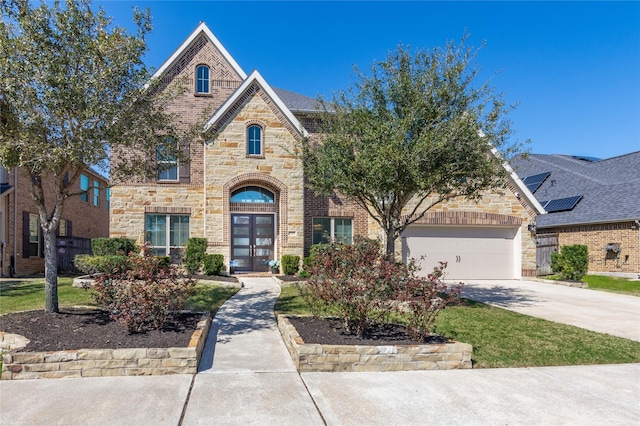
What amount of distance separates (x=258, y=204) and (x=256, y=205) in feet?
0.27

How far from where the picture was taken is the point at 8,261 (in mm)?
15844

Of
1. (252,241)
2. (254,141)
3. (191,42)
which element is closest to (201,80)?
(191,42)

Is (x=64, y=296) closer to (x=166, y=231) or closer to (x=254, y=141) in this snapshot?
(x=166, y=231)

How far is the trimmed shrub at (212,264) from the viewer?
14258mm

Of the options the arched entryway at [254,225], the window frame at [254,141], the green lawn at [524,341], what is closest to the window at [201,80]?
the window frame at [254,141]

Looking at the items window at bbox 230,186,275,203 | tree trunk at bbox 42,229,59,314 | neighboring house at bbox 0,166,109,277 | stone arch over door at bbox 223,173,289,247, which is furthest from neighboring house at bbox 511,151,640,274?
neighboring house at bbox 0,166,109,277

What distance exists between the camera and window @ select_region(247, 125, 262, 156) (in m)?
15.6

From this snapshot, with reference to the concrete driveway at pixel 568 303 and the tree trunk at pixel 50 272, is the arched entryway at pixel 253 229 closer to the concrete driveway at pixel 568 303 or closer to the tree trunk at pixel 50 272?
the concrete driveway at pixel 568 303

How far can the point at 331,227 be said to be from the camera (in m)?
17.0

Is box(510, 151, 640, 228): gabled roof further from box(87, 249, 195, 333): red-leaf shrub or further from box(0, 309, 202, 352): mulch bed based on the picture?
box(0, 309, 202, 352): mulch bed

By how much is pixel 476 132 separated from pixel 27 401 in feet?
29.8

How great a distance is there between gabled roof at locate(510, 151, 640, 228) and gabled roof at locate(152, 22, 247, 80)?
40.8ft

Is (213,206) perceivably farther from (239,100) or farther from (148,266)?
(148,266)

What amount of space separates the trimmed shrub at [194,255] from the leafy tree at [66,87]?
6627 millimetres
